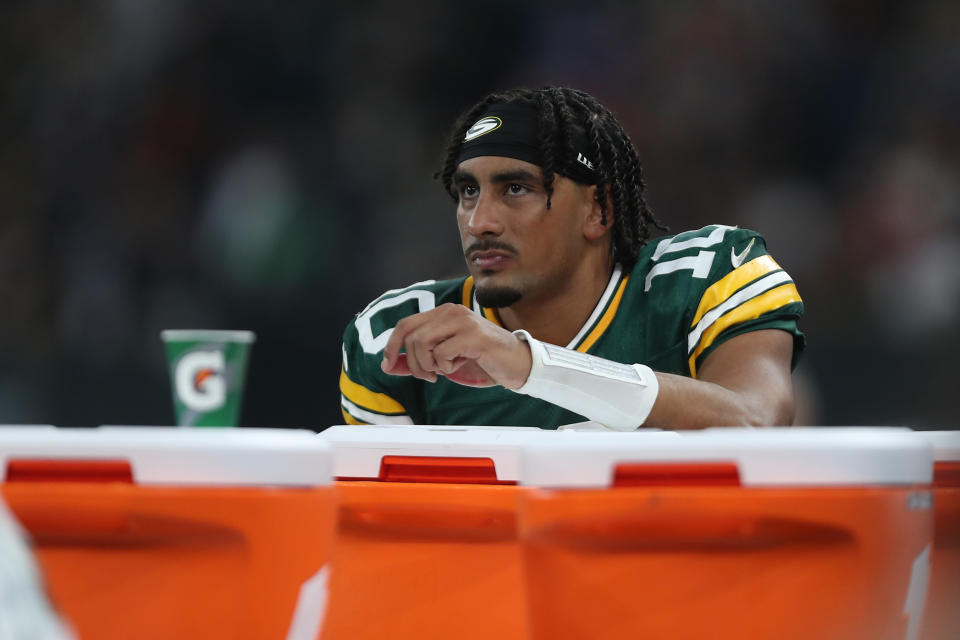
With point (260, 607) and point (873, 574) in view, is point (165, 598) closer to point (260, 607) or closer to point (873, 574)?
point (260, 607)

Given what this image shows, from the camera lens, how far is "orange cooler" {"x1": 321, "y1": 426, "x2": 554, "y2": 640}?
947 mm

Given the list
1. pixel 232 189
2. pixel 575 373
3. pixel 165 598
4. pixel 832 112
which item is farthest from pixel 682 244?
pixel 232 189

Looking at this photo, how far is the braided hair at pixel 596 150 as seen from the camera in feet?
6.88

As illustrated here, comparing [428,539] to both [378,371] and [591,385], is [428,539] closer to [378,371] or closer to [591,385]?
[591,385]

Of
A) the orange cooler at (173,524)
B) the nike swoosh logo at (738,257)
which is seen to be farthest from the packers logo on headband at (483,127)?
the orange cooler at (173,524)

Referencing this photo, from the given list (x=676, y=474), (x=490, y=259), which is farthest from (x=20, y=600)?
(x=490, y=259)

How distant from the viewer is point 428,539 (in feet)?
3.14

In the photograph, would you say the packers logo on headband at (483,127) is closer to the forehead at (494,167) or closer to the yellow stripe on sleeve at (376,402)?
the forehead at (494,167)

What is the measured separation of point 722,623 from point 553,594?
121mm

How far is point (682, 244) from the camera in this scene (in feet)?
6.59

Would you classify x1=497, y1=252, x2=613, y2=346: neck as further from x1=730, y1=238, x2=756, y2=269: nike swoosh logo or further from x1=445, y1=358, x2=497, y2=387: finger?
x1=445, y1=358, x2=497, y2=387: finger

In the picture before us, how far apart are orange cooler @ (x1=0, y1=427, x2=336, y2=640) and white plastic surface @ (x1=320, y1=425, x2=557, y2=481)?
0.71 ft

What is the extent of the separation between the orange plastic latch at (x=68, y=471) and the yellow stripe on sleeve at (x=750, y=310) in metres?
1.31

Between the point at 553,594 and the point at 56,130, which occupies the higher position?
the point at 56,130
